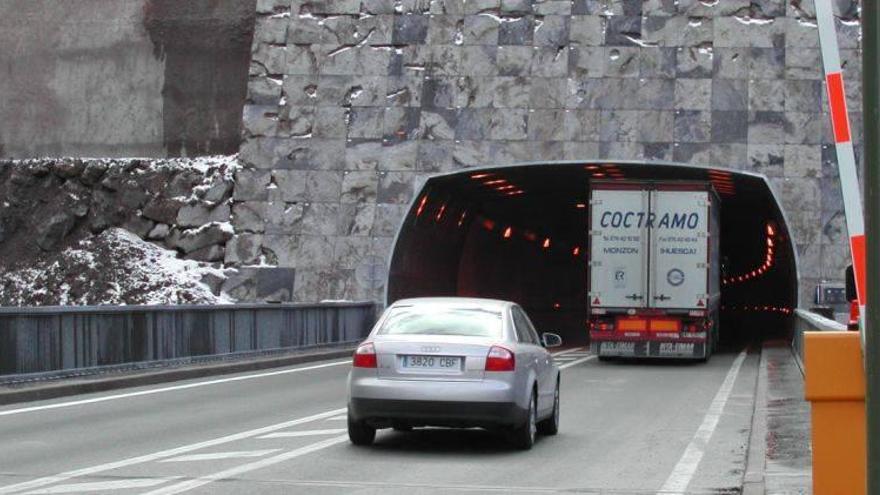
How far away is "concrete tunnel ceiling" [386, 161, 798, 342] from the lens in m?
43.1

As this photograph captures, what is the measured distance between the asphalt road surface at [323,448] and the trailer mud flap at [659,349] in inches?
370

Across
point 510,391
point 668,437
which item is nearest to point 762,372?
point 668,437

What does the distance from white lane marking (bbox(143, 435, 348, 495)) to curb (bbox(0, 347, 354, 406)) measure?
5.95 meters

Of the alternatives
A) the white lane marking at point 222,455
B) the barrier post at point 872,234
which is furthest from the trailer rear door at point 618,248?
the barrier post at point 872,234

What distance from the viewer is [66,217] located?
1871 inches

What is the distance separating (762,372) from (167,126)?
83.5 feet

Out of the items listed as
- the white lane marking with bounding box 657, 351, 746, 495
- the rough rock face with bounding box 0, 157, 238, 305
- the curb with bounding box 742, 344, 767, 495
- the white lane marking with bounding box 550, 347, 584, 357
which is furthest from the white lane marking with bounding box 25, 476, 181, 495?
the rough rock face with bounding box 0, 157, 238, 305

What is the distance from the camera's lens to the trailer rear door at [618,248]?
3394 cm

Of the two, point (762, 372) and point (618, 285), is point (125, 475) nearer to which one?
point (762, 372)

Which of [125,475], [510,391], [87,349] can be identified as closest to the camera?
[125,475]

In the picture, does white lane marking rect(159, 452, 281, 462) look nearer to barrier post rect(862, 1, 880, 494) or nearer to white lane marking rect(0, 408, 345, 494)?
white lane marking rect(0, 408, 345, 494)

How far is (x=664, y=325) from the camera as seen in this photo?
33656 millimetres

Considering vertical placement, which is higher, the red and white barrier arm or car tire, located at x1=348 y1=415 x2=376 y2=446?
the red and white barrier arm

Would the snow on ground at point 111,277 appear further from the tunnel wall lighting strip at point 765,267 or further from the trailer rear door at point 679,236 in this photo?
the tunnel wall lighting strip at point 765,267
